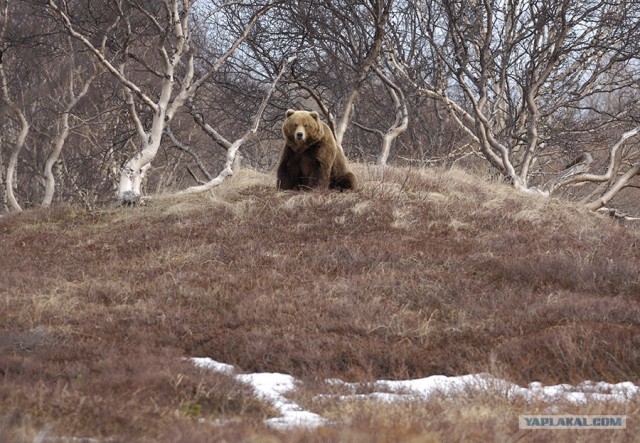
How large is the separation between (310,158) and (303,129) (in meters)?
0.77

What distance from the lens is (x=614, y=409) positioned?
5133 mm

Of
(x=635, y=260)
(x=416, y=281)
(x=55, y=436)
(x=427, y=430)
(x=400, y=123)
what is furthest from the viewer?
(x=400, y=123)

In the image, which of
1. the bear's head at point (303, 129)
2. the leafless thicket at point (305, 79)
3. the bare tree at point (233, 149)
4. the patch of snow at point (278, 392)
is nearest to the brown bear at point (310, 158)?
the bear's head at point (303, 129)

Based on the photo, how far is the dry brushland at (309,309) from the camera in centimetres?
466

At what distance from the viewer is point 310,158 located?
1331cm

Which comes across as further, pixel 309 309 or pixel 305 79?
pixel 305 79

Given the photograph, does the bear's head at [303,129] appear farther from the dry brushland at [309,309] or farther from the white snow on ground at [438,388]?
the white snow on ground at [438,388]

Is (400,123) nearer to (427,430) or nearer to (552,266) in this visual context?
(552,266)

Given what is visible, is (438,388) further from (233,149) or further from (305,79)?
(305,79)

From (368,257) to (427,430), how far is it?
5.91m

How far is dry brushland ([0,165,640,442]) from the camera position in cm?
466

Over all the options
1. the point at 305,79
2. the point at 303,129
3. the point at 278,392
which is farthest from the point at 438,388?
the point at 305,79

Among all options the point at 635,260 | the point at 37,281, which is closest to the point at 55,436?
the point at 37,281

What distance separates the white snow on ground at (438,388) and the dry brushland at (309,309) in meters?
0.17
